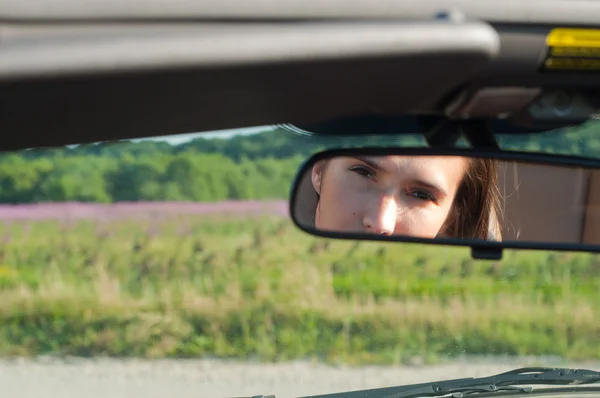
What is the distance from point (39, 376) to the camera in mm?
6363

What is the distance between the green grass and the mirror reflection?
3.82 meters

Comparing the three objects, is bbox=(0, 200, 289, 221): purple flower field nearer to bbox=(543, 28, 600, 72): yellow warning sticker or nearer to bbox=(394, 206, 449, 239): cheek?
bbox=(394, 206, 449, 239): cheek

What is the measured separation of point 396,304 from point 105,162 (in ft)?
11.7

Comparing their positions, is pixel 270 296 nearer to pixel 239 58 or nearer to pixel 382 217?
pixel 382 217

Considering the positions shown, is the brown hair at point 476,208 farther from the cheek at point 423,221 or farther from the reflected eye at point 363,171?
the reflected eye at point 363,171

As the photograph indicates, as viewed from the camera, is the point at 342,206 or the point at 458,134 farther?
the point at 342,206

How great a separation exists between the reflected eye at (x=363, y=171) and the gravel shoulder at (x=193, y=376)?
268 cm

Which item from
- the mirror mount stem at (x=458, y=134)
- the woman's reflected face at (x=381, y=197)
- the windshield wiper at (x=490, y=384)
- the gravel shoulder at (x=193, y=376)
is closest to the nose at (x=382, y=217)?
the woman's reflected face at (x=381, y=197)

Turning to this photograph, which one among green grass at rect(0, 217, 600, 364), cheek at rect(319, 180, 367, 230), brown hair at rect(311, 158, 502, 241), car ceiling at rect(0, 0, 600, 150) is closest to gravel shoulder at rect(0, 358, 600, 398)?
green grass at rect(0, 217, 600, 364)

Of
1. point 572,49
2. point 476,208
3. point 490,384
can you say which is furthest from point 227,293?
point 572,49

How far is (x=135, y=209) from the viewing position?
9.49 m

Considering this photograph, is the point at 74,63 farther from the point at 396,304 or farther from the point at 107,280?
the point at 107,280

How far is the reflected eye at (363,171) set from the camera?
115 inches

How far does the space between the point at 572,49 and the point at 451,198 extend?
145 cm
